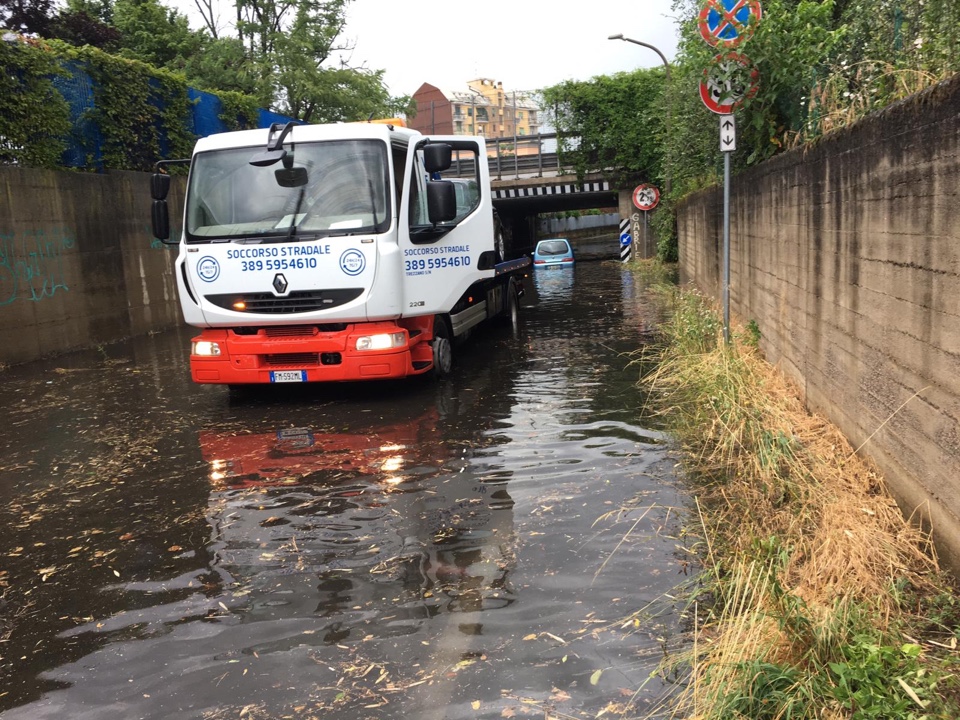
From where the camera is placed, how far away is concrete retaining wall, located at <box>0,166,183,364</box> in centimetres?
1247

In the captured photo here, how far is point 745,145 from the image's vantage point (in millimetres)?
9391

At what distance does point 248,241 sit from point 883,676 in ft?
23.5

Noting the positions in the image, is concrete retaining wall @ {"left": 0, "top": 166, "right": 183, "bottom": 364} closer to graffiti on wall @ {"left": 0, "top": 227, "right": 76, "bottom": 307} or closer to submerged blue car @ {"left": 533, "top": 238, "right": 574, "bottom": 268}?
graffiti on wall @ {"left": 0, "top": 227, "right": 76, "bottom": 307}

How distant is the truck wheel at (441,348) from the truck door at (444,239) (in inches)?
13.3

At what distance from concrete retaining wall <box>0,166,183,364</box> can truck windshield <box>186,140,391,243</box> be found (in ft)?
16.6

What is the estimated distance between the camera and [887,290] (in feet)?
14.6

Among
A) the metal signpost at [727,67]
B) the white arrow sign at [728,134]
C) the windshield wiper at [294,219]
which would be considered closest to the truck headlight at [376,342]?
the windshield wiper at [294,219]

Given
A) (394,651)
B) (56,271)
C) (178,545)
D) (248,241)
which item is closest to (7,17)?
(56,271)

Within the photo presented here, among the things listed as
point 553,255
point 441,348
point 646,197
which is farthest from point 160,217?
point 553,255

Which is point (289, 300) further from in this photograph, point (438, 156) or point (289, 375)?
point (438, 156)

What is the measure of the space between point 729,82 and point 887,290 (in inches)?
174

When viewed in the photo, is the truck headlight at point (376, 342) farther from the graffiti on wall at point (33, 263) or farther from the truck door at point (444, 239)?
the graffiti on wall at point (33, 263)

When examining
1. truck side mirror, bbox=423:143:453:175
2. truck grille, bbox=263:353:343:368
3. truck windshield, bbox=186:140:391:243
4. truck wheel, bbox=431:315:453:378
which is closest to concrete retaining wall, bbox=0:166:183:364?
truck windshield, bbox=186:140:391:243

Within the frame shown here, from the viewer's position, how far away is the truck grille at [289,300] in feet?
27.9
